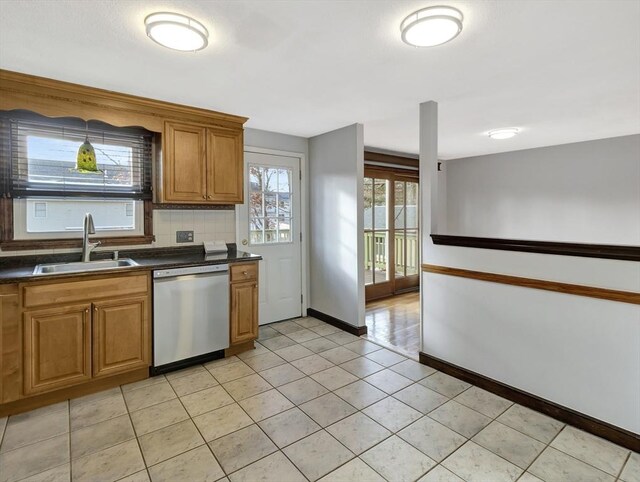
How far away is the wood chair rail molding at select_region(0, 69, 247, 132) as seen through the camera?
2486 mm

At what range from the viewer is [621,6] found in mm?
1682

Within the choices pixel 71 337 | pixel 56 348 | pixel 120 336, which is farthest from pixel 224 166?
pixel 56 348

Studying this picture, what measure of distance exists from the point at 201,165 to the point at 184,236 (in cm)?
74

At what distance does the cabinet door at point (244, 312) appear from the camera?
328cm

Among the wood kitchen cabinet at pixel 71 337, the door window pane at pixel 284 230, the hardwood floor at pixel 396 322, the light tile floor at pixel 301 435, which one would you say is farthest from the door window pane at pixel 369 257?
the wood kitchen cabinet at pixel 71 337

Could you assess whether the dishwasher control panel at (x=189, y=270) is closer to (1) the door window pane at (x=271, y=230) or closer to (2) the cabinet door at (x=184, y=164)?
(2) the cabinet door at (x=184, y=164)

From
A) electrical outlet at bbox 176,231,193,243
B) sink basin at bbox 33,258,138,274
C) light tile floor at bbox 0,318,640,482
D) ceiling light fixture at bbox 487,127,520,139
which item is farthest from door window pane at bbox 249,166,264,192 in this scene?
ceiling light fixture at bbox 487,127,520,139

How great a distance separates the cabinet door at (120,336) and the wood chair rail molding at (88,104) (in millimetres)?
1488

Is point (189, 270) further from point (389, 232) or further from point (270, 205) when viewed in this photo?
point (389, 232)

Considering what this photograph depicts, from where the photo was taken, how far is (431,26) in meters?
1.77

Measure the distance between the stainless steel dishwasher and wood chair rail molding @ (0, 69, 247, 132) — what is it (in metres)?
1.34

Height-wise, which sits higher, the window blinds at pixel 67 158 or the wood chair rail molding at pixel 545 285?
the window blinds at pixel 67 158

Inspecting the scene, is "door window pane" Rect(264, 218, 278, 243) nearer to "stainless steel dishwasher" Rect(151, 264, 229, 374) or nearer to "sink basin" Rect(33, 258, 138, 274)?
"stainless steel dishwasher" Rect(151, 264, 229, 374)

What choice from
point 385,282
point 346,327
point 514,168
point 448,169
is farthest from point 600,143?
point 346,327
